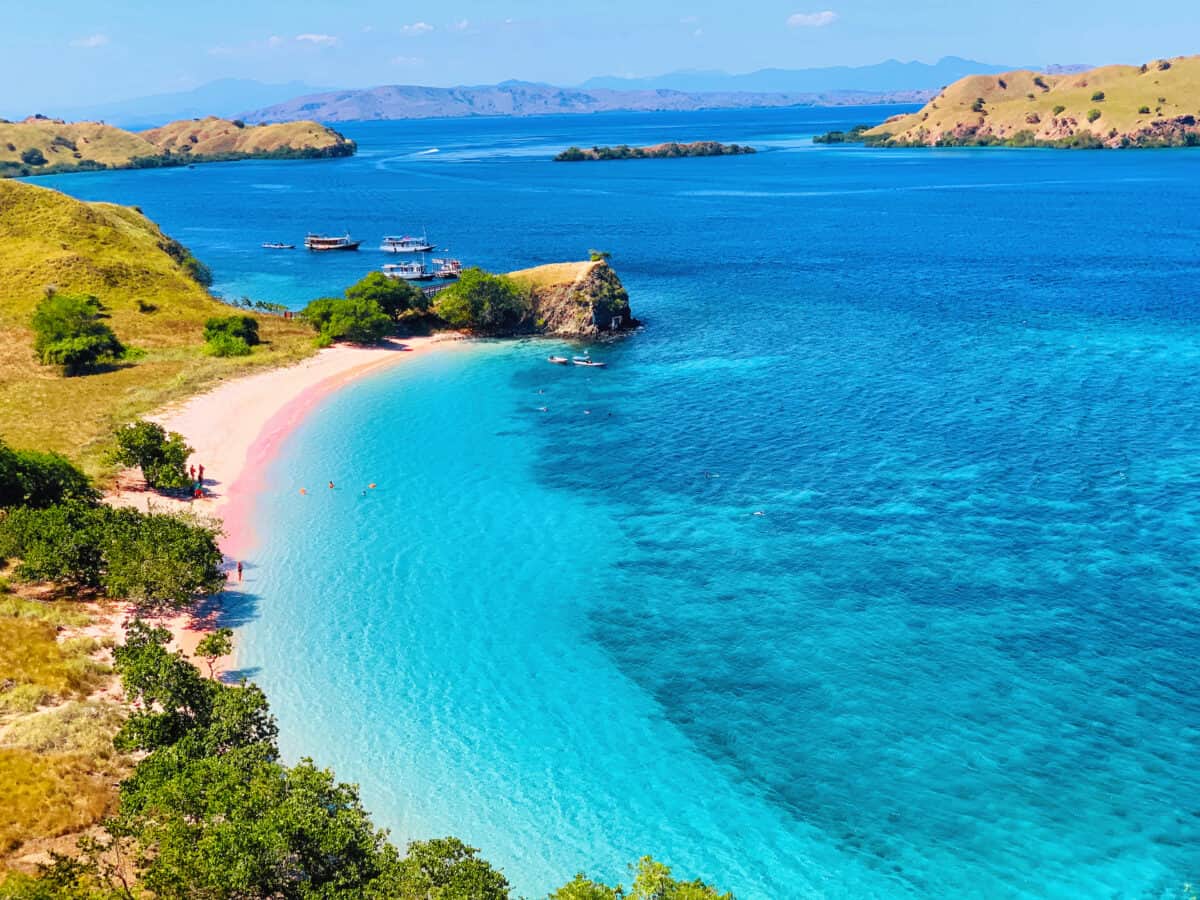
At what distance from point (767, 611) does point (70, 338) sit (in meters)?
79.6

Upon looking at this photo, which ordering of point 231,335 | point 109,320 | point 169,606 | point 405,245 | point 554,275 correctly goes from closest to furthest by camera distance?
point 169,606
point 231,335
point 109,320
point 554,275
point 405,245

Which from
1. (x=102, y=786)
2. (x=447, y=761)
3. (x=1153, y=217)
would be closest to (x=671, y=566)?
(x=447, y=761)

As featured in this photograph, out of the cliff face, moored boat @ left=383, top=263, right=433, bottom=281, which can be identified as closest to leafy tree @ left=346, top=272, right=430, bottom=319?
the cliff face

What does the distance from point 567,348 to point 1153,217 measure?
5676 inches

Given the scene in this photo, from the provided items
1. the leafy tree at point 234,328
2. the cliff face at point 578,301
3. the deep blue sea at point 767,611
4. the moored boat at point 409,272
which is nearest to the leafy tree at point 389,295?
the leafy tree at point 234,328

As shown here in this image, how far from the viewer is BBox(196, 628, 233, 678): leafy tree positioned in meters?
42.9

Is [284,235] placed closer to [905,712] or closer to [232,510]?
[232,510]

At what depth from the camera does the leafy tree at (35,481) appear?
54.5m

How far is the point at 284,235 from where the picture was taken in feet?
614

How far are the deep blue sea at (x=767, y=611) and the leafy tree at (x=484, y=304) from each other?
7377 mm

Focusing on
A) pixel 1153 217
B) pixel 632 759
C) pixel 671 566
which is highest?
pixel 1153 217

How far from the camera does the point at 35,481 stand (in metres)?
55.1

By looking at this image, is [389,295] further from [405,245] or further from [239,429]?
[405,245]

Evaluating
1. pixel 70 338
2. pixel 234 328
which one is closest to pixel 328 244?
pixel 234 328
